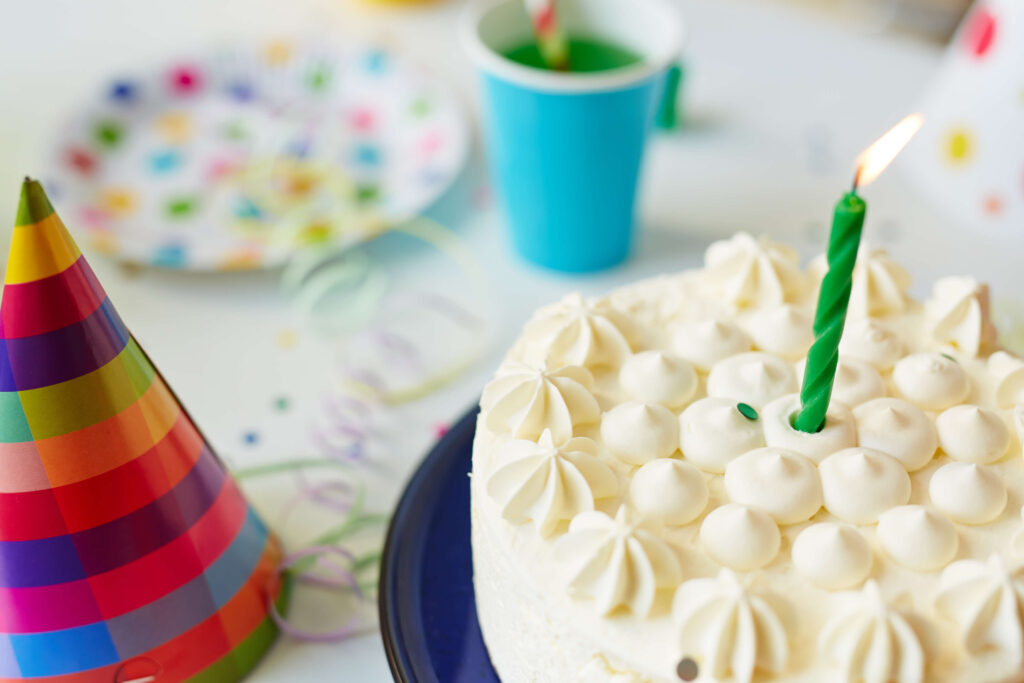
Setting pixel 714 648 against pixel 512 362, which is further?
pixel 512 362

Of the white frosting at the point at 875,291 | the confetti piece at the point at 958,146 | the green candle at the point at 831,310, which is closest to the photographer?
the green candle at the point at 831,310

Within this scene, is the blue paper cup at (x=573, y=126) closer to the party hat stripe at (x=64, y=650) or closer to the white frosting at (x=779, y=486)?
the white frosting at (x=779, y=486)

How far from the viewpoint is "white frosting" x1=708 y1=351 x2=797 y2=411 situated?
0.68m

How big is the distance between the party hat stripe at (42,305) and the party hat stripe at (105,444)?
68 mm

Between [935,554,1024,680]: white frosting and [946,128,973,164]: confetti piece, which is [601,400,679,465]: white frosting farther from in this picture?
[946,128,973,164]: confetti piece

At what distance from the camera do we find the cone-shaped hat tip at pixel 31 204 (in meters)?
0.56

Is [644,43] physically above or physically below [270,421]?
above

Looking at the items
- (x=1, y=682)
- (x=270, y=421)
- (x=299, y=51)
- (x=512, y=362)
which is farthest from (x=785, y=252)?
(x=299, y=51)

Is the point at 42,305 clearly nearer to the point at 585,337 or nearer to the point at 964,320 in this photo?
the point at 585,337

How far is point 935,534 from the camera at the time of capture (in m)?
0.58

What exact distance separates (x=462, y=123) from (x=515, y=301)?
27cm

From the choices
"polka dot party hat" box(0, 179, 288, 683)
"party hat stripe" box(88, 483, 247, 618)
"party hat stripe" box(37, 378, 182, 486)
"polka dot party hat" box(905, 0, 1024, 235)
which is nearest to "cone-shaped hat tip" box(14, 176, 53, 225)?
"polka dot party hat" box(0, 179, 288, 683)

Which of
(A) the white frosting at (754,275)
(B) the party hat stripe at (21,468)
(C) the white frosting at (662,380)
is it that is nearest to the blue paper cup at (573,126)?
(A) the white frosting at (754,275)

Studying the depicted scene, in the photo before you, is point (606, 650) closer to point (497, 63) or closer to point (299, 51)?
point (497, 63)
